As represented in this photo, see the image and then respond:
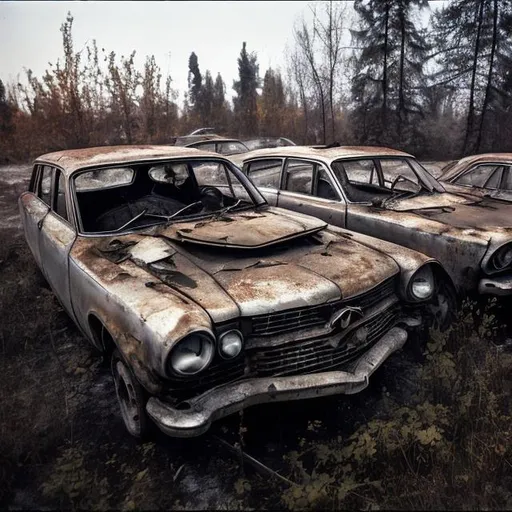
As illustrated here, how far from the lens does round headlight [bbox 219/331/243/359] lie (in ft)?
7.79

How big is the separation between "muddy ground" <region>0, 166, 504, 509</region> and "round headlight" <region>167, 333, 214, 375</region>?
476mm

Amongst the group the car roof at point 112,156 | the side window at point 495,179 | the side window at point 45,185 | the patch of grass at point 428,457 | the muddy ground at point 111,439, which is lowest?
the muddy ground at point 111,439

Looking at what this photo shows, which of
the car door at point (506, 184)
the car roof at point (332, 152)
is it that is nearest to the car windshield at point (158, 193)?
the car roof at point (332, 152)

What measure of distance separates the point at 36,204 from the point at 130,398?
9.36ft

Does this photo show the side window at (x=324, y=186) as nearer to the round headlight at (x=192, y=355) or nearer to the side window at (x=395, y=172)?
the side window at (x=395, y=172)

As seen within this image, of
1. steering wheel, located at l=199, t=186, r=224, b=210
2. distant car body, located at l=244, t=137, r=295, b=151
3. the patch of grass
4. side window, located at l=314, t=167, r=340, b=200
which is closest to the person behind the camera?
the patch of grass

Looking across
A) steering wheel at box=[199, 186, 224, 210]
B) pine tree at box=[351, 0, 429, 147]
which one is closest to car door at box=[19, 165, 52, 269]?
steering wheel at box=[199, 186, 224, 210]

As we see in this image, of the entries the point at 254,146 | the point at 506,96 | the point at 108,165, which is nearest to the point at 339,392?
the point at 108,165

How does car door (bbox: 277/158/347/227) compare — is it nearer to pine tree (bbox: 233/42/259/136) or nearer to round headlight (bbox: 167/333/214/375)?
round headlight (bbox: 167/333/214/375)

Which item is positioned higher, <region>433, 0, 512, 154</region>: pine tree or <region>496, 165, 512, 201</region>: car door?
<region>433, 0, 512, 154</region>: pine tree

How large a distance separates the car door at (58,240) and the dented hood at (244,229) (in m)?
0.77

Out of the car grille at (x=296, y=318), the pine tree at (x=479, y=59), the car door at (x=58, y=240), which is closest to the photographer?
the car grille at (x=296, y=318)

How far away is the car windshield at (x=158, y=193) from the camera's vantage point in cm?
370

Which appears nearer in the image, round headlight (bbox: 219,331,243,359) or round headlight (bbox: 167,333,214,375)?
round headlight (bbox: 167,333,214,375)
